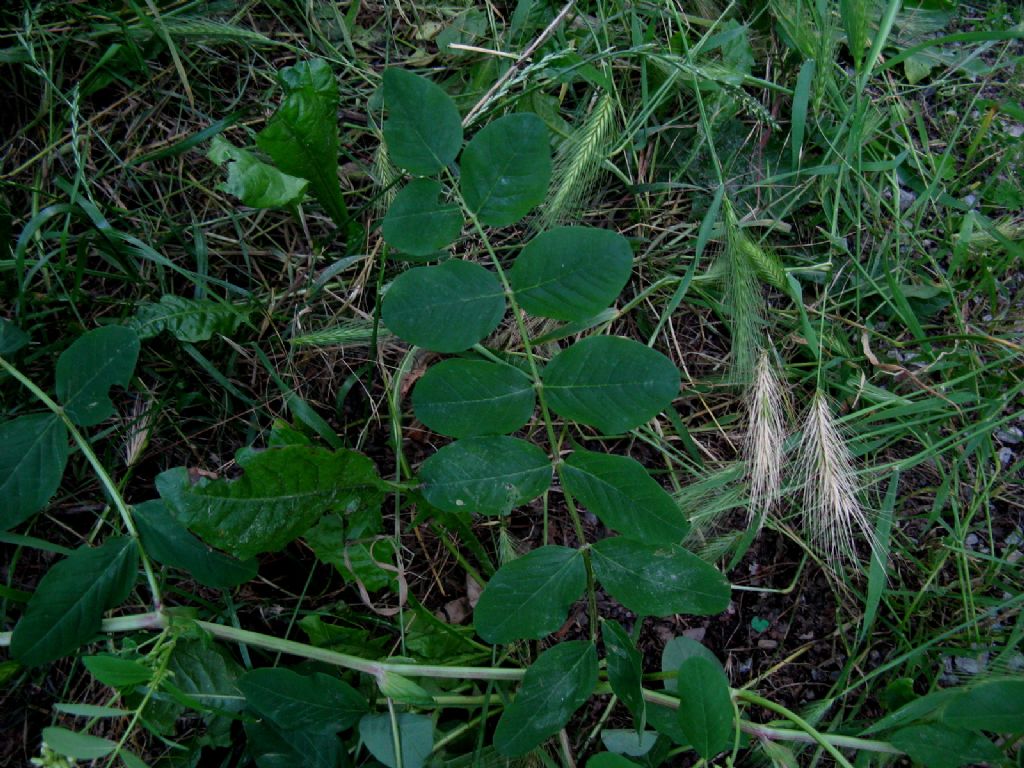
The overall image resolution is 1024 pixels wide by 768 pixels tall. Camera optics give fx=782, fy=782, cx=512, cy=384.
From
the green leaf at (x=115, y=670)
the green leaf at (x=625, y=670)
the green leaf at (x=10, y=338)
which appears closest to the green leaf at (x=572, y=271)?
the green leaf at (x=625, y=670)

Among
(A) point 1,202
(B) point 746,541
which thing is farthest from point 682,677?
(A) point 1,202

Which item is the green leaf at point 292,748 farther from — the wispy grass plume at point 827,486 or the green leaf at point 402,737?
the wispy grass plume at point 827,486

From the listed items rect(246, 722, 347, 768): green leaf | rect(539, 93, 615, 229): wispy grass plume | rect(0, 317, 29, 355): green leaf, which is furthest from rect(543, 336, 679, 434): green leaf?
rect(0, 317, 29, 355): green leaf

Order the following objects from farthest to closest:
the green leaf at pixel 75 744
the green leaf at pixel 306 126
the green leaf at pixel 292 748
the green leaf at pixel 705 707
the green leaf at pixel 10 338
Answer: the green leaf at pixel 306 126 < the green leaf at pixel 10 338 < the green leaf at pixel 292 748 < the green leaf at pixel 705 707 < the green leaf at pixel 75 744

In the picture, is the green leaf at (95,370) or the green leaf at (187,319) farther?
the green leaf at (187,319)

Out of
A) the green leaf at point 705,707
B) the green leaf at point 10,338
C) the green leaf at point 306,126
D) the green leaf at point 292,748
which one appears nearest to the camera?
the green leaf at point 705,707

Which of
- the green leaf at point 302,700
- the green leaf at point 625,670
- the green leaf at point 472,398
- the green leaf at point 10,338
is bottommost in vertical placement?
the green leaf at point 302,700

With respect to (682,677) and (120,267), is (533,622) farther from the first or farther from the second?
(120,267)
